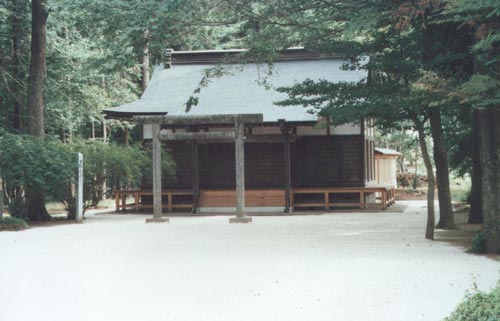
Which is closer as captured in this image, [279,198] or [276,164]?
[279,198]

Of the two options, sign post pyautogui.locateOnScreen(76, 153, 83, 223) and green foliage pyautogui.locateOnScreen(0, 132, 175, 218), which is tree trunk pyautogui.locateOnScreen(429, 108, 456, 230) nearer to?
green foliage pyautogui.locateOnScreen(0, 132, 175, 218)

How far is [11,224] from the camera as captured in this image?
685 inches

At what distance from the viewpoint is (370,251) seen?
39.2 ft

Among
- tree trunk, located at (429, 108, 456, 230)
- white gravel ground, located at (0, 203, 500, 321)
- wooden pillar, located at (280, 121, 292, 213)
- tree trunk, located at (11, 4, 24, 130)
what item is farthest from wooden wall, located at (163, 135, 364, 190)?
tree trunk, located at (429, 108, 456, 230)

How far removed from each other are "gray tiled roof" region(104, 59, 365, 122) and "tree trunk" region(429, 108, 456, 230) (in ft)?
22.4

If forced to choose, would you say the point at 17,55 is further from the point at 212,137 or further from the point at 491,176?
the point at 491,176

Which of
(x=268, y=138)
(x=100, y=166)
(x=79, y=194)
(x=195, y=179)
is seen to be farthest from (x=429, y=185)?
(x=195, y=179)

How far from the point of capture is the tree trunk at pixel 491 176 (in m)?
11.3

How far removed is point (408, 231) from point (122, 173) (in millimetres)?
9433

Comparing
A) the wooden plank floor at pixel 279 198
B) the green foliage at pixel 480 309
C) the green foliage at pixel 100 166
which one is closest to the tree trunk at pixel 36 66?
the green foliage at pixel 100 166

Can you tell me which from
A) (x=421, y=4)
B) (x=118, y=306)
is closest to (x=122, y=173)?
(x=421, y=4)

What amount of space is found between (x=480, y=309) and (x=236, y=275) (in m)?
5.19

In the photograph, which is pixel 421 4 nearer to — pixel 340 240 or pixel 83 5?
pixel 340 240

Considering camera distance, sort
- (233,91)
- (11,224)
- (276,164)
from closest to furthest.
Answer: (11,224) < (276,164) < (233,91)
